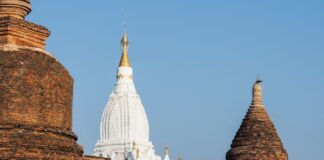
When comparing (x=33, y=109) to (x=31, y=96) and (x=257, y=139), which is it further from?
(x=257, y=139)

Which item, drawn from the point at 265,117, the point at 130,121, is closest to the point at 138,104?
the point at 130,121

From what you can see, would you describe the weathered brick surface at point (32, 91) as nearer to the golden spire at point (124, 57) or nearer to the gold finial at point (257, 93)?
the gold finial at point (257, 93)

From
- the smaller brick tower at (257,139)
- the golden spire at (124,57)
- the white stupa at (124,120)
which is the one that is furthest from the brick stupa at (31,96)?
the golden spire at (124,57)

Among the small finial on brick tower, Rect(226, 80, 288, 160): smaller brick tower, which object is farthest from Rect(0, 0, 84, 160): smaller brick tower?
Rect(226, 80, 288, 160): smaller brick tower

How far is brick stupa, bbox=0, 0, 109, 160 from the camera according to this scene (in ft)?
64.1

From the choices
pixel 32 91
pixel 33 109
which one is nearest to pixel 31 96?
pixel 32 91

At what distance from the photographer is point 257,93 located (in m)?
33.2

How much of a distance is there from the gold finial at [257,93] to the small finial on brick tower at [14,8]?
13293 millimetres

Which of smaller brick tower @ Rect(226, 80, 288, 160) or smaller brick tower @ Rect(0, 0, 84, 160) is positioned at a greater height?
smaller brick tower @ Rect(226, 80, 288, 160)

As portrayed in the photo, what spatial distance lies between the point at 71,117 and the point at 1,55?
6.83ft

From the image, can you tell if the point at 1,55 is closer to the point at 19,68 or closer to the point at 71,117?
the point at 19,68

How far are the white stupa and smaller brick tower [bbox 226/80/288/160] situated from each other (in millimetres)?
36157

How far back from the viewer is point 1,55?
794 inches

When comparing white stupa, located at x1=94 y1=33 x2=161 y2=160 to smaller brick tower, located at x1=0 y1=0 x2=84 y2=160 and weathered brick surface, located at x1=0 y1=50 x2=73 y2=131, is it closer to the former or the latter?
smaller brick tower, located at x1=0 y1=0 x2=84 y2=160
